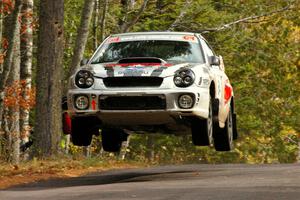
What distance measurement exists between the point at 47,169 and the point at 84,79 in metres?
3.11

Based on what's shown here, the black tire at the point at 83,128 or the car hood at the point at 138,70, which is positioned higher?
the car hood at the point at 138,70

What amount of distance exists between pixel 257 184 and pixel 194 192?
4.17 ft

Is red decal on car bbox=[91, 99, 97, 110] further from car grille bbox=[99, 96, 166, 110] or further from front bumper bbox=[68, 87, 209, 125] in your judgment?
car grille bbox=[99, 96, 166, 110]

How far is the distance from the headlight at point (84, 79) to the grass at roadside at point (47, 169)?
174 centimetres

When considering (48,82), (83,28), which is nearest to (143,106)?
(48,82)

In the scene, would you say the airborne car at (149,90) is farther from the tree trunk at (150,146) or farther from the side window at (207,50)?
the tree trunk at (150,146)

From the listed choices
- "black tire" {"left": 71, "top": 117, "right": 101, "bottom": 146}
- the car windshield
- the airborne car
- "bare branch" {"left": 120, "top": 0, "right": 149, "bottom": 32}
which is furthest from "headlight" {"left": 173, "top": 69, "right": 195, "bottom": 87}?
"bare branch" {"left": 120, "top": 0, "right": 149, "bottom": 32}

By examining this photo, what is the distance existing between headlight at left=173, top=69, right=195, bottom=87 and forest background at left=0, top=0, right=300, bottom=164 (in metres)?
5.73

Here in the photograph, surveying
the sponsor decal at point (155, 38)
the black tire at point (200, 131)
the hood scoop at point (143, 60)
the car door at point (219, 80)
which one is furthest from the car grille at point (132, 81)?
the sponsor decal at point (155, 38)

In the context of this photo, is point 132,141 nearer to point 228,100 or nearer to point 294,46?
point 294,46

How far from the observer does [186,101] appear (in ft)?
39.1

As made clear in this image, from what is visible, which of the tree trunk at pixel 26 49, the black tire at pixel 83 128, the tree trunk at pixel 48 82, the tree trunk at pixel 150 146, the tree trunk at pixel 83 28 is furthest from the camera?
the tree trunk at pixel 150 146

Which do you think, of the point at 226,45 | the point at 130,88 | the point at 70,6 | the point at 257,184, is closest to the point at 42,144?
the point at 130,88

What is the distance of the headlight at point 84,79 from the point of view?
1205cm
